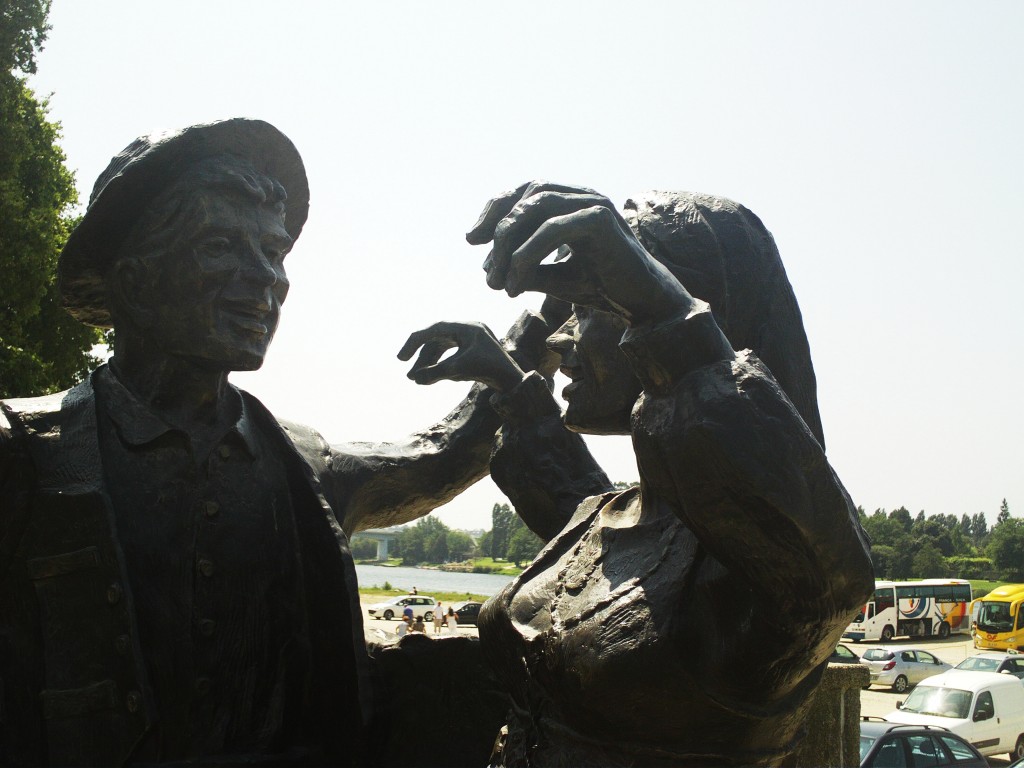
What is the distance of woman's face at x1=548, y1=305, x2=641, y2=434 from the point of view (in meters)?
2.90

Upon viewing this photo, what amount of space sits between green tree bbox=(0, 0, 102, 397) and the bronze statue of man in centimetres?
1097

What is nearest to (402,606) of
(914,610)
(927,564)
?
(914,610)

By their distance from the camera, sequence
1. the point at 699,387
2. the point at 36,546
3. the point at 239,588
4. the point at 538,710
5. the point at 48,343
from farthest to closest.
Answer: the point at 48,343, the point at 538,710, the point at 239,588, the point at 36,546, the point at 699,387

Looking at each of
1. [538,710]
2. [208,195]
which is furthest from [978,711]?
[208,195]

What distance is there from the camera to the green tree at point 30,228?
12.6m

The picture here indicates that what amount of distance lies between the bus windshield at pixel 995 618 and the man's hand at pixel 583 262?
31.0m

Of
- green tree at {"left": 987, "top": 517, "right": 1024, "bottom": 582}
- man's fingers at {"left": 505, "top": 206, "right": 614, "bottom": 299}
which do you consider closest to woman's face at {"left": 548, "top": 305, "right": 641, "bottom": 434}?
man's fingers at {"left": 505, "top": 206, "right": 614, "bottom": 299}

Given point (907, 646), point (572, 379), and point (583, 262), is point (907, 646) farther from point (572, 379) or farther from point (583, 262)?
point (583, 262)

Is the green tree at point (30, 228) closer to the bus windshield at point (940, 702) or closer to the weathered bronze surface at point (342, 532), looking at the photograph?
the weathered bronze surface at point (342, 532)

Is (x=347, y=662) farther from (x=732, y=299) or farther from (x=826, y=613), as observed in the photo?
(x=732, y=299)

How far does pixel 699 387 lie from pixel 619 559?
73 cm

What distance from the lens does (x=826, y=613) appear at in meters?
2.24

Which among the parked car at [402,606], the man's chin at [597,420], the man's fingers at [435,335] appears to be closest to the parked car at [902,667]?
the parked car at [402,606]

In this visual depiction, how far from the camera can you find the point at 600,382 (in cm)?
293
